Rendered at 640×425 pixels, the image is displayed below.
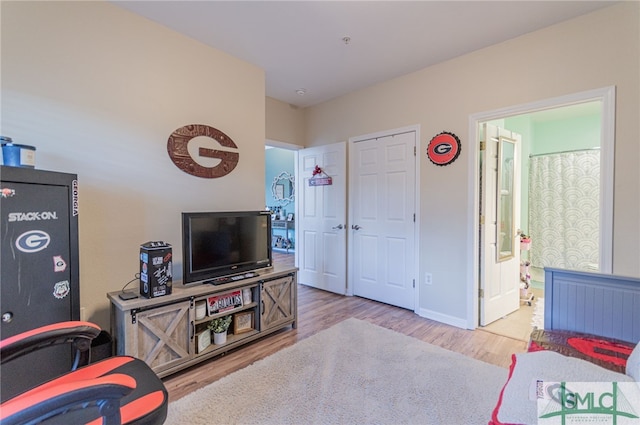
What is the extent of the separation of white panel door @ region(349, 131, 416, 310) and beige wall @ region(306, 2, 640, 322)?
16 centimetres

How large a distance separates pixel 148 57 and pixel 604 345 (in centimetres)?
373

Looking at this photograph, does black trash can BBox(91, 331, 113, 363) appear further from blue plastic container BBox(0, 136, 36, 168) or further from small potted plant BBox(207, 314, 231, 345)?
blue plastic container BBox(0, 136, 36, 168)

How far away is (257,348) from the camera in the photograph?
2557 mm

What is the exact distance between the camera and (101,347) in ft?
6.34

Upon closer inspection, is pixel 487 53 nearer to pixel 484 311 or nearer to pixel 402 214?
pixel 402 214

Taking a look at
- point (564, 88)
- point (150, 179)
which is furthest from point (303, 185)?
point (564, 88)

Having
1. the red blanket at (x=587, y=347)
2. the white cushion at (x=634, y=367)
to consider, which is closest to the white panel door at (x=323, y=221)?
the red blanket at (x=587, y=347)

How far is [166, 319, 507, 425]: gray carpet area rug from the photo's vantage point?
5.61ft

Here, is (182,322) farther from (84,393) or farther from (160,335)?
(84,393)

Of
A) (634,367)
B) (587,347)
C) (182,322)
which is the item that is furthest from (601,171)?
(182,322)

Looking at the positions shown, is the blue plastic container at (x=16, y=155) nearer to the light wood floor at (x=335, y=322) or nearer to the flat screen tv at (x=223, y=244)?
the flat screen tv at (x=223, y=244)

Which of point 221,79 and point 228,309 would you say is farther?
point 221,79

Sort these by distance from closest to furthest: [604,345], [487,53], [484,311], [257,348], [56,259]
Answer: [56,259], [604,345], [257,348], [487,53], [484,311]

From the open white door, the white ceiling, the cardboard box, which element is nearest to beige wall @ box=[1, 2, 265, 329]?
the white ceiling
